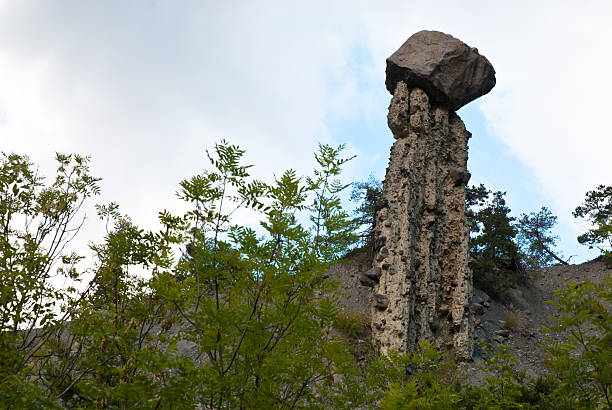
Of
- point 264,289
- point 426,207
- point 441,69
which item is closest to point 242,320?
point 264,289

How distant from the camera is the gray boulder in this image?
1265 centimetres

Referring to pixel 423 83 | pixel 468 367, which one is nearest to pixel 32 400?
pixel 468 367

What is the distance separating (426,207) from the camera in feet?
39.5

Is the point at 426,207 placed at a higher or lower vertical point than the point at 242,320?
higher

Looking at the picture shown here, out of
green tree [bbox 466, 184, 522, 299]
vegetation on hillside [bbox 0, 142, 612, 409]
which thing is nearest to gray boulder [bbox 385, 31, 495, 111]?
green tree [bbox 466, 184, 522, 299]

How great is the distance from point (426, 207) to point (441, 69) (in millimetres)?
3908

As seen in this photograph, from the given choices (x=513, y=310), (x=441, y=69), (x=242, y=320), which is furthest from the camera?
(x=513, y=310)

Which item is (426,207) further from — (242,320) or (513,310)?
(242,320)

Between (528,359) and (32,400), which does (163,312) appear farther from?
(528,359)

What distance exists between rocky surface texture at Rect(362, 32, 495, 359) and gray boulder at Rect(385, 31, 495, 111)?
0.03m

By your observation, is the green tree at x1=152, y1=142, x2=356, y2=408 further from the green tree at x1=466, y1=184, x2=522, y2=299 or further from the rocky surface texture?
the green tree at x1=466, y1=184, x2=522, y2=299

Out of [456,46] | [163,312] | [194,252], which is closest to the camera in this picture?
[194,252]

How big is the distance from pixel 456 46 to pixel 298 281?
1211cm

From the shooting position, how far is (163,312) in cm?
450
